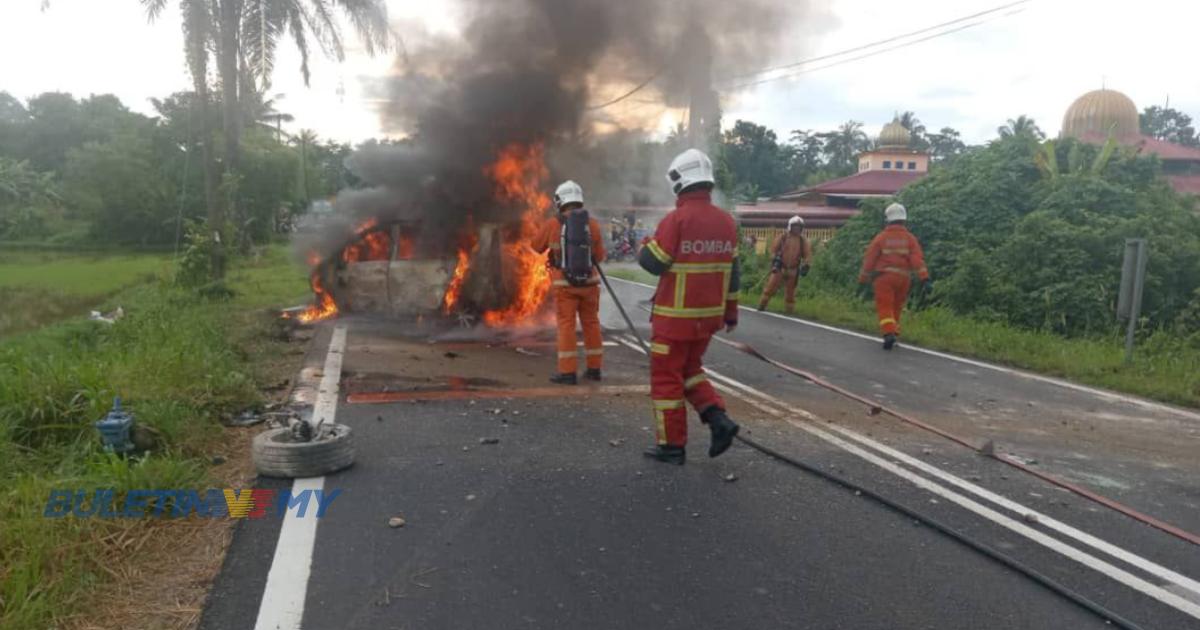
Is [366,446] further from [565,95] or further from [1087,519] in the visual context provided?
[565,95]

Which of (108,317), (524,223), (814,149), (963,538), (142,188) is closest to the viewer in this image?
(963,538)

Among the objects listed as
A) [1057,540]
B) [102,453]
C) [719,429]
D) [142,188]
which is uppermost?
[142,188]

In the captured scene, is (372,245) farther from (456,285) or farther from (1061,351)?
(1061,351)

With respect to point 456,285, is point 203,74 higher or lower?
higher

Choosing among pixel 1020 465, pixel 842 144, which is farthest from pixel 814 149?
pixel 1020 465

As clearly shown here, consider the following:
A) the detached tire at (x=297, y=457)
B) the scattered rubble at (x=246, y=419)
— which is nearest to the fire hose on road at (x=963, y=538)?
the detached tire at (x=297, y=457)

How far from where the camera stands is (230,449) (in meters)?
4.82

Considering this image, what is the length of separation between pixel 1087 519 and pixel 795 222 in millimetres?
8872

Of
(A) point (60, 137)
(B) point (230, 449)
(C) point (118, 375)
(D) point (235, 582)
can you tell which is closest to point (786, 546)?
(D) point (235, 582)

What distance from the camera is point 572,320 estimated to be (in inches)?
274

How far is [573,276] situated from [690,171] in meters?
2.23

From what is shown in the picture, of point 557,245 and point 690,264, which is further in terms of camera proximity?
point 557,245

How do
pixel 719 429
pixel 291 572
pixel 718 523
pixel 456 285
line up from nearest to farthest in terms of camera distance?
pixel 291 572 < pixel 718 523 < pixel 719 429 < pixel 456 285

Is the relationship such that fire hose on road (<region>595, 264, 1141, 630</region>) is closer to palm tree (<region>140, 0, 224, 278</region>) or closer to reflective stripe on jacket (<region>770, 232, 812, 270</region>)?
reflective stripe on jacket (<region>770, 232, 812, 270</region>)
